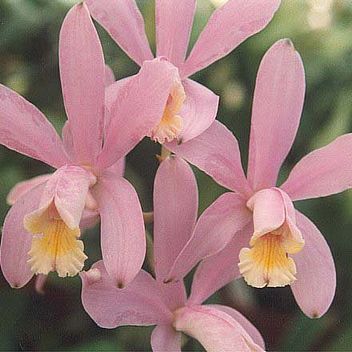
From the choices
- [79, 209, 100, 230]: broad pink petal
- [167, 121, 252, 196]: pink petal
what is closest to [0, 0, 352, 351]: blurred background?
[79, 209, 100, 230]: broad pink petal

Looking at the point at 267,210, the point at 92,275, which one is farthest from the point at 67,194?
the point at 267,210

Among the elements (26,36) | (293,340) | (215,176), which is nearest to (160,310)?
(215,176)

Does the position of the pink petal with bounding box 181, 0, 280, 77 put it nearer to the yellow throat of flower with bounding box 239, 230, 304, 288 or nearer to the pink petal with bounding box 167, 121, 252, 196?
the pink petal with bounding box 167, 121, 252, 196

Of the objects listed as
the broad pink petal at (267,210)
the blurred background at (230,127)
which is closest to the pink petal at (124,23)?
the broad pink petal at (267,210)

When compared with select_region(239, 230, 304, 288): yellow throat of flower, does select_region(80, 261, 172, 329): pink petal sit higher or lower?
lower

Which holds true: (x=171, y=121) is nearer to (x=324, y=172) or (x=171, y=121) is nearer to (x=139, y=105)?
(x=139, y=105)

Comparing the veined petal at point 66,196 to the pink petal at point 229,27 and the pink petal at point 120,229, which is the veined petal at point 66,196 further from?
the pink petal at point 229,27
